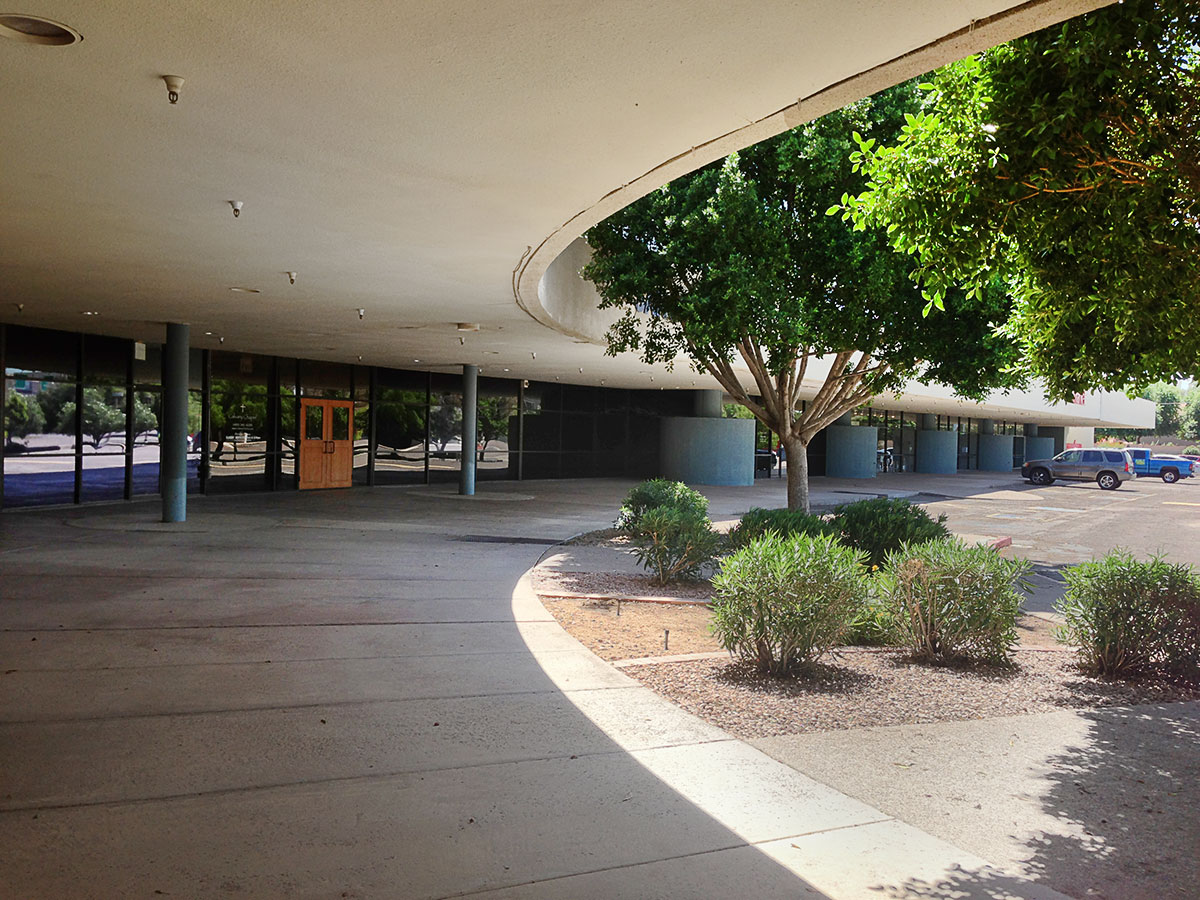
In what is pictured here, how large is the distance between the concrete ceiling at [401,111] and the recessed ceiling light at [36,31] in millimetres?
82

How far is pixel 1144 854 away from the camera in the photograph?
13.4 ft

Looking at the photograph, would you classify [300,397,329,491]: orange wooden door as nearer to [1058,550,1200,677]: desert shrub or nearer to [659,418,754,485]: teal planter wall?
[659,418,754,485]: teal planter wall

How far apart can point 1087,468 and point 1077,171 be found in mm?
38924

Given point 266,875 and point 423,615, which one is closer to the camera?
point 266,875

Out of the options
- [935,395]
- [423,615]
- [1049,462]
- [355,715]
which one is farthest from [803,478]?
[1049,462]

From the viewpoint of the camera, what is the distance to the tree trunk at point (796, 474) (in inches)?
604

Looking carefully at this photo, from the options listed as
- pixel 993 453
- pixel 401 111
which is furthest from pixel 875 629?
pixel 993 453

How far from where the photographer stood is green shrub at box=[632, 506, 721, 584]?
11.1m

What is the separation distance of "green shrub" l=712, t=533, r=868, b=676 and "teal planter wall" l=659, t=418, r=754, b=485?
23154 mm

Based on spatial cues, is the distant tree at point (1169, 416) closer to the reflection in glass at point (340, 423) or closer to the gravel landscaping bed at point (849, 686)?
the reflection in glass at point (340, 423)

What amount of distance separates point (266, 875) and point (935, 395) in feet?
103

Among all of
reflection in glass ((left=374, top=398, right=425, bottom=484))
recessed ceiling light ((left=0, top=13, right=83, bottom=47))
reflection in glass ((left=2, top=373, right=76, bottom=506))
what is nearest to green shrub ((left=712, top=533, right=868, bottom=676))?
recessed ceiling light ((left=0, top=13, right=83, bottom=47))

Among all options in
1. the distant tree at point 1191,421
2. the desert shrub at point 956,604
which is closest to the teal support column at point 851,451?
the desert shrub at point 956,604

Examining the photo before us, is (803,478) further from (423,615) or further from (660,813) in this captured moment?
(660,813)
